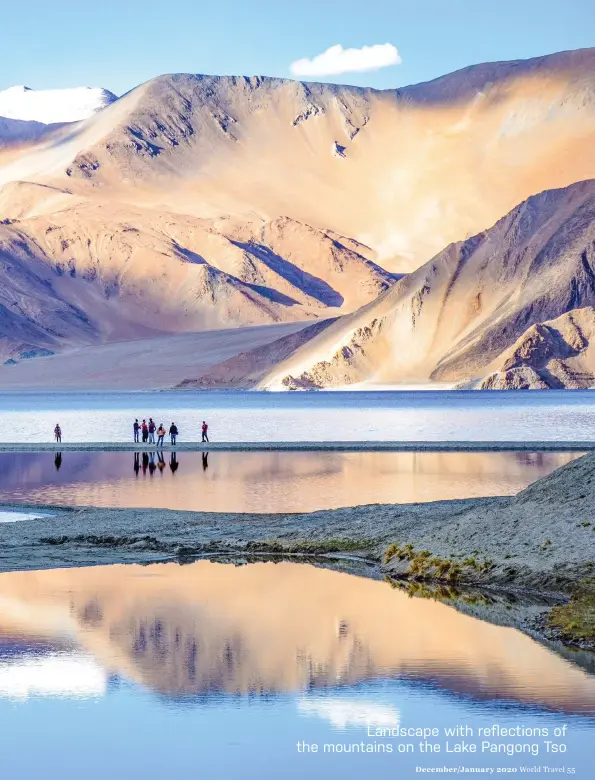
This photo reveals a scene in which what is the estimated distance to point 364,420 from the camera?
274 ft

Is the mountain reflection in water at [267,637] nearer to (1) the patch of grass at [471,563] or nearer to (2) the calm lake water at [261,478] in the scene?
(1) the patch of grass at [471,563]

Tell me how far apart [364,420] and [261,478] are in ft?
145

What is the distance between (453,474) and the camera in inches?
1567

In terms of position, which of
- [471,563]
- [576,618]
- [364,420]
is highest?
[364,420]

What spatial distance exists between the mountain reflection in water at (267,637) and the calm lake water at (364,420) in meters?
40.1

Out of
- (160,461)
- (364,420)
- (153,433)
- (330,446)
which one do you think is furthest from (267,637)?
(364,420)

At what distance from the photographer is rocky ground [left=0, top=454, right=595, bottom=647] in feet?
59.6

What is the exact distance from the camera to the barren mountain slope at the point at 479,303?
143m

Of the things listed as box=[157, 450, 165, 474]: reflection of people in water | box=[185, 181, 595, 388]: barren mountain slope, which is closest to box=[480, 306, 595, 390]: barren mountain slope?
box=[185, 181, 595, 388]: barren mountain slope

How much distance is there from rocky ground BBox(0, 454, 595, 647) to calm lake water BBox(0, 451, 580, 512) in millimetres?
3812

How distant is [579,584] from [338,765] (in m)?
7.38

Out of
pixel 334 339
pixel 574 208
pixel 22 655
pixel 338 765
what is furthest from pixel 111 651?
pixel 334 339

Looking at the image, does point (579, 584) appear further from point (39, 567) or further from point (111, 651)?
point (39, 567)

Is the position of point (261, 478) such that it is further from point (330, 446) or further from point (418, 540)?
point (418, 540)
